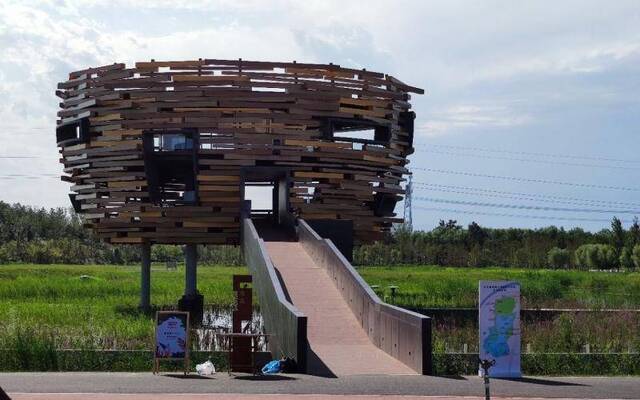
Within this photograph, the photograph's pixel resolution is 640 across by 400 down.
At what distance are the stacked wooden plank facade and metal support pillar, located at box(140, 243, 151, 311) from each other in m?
0.97

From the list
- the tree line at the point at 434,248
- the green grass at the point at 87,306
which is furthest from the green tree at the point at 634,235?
the green grass at the point at 87,306

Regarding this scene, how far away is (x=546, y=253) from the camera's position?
78.3 m

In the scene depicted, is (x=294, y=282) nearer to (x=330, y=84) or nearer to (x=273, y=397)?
(x=273, y=397)

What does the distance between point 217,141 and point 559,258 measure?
48246 mm

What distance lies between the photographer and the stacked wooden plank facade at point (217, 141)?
3253 cm

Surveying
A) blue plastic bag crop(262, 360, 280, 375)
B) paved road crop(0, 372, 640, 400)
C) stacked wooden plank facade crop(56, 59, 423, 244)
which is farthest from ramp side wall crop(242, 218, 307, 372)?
stacked wooden plank facade crop(56, 59, 423, 244)

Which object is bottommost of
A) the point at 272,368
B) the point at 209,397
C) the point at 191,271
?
the point at 209,397

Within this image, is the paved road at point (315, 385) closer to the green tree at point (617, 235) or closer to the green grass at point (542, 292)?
the green grass at point (542, 292)

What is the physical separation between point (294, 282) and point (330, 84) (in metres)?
11.4

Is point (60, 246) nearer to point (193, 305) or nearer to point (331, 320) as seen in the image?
point (193, 305)

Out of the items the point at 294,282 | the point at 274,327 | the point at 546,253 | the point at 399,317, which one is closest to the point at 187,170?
the point at 294,282

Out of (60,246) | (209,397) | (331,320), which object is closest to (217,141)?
(331,320)

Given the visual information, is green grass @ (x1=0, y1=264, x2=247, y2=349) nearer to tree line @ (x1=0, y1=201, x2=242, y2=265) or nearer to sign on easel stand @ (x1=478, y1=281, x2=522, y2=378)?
sign on easel stand @ (x1=478, y1=281, x2=522, y2=378)

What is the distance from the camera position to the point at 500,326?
16.4 metres
